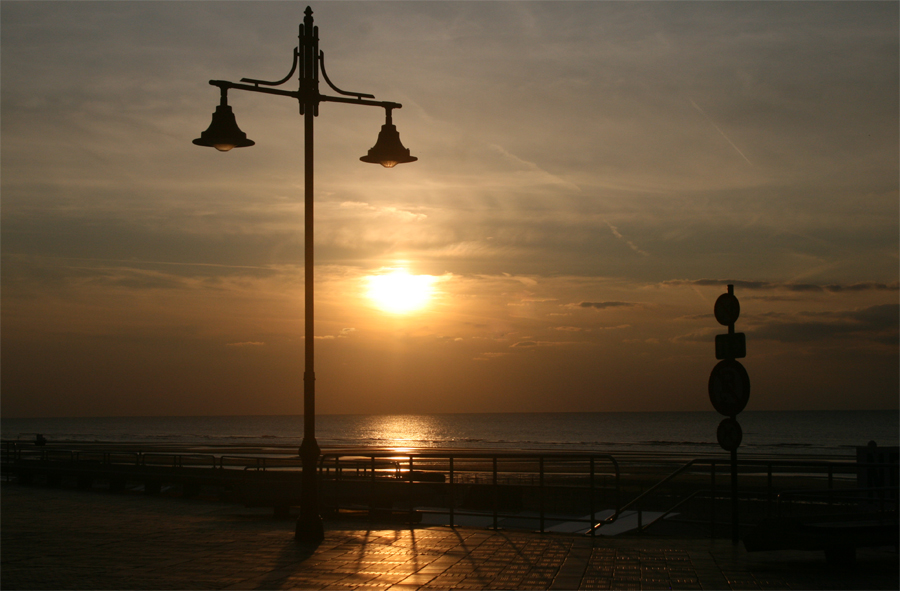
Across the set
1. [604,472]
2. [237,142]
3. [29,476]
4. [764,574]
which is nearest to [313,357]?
[237,142]

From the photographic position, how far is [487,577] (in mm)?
7781

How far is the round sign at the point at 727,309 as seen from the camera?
10375 millimetres

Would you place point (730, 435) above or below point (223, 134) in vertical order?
below

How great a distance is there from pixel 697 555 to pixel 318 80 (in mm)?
8067

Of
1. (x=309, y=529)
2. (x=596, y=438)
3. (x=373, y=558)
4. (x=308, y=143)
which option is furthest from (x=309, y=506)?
(x=596, y=438)

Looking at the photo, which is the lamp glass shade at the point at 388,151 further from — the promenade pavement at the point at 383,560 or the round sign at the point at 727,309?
the promenade pavement at the point at 383,560

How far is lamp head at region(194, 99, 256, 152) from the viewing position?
10.2m

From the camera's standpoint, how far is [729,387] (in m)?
10.1

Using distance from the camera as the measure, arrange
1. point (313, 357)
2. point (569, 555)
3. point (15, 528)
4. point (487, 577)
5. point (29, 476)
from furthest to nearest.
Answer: point (29, 476) → point (15, 528) → point (313, 357) → point (569, 555) → point (487, 577)

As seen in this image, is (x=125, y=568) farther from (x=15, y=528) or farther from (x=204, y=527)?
(x=15, y=528)

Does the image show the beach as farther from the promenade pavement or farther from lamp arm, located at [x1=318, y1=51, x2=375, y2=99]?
lamp arm, located at [x1=318, y1=51, x2=375, y2=99]

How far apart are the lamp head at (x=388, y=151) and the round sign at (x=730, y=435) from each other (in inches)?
225

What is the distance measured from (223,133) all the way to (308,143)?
1253 mm

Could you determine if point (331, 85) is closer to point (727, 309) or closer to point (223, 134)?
point (223, 134)
